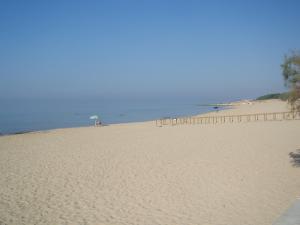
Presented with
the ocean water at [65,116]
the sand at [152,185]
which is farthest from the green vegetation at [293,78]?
the ocean water at [65,116]

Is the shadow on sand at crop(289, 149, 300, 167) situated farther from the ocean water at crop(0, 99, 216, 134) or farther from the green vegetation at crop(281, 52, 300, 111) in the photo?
the ocean water at crop(0, 99, 216, 134)

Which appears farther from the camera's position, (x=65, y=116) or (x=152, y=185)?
(x=65, y=116)

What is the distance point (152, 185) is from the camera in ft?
31.5

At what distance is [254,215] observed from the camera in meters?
6.87

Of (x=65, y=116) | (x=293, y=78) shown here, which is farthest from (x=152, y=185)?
(x=65, y=116)

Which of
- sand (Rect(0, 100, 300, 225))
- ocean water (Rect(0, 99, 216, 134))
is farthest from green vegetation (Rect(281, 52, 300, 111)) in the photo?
ocean water (Rect(0, 99, 216, 134))

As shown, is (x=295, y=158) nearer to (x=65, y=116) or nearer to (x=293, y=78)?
(x=293, y=78)

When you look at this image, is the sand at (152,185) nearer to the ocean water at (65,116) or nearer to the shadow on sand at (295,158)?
the shadow on sand at (295,158)

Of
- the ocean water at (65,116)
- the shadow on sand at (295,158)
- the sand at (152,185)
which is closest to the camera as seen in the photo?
the sand at (152,185)

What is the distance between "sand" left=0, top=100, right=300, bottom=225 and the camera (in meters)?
7.07

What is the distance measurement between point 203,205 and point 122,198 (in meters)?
2.39

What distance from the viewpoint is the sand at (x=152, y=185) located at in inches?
279

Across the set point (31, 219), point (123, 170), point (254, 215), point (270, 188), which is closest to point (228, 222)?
point (254, 215)

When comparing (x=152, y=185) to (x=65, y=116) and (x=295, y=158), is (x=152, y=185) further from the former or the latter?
(x=65, y=116)
